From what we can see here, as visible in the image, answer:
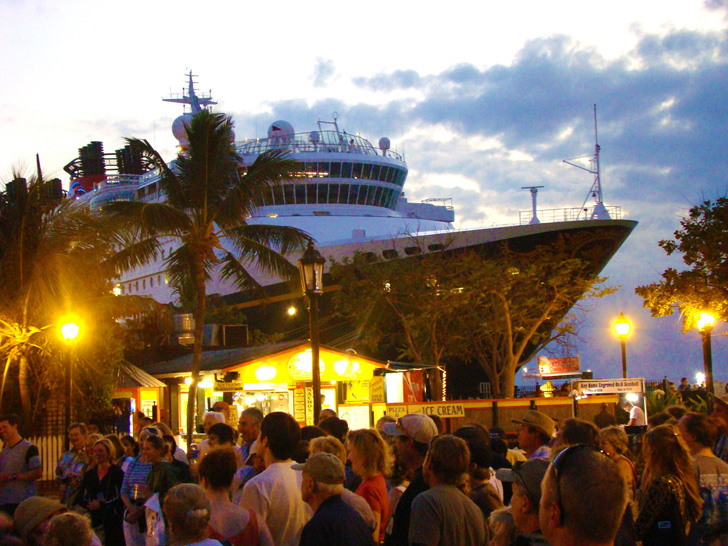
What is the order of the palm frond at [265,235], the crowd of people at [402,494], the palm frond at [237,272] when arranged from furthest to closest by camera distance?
the palm frond at [237,272] → the palm frond at [265,235] → the crowd of people at [402,494]

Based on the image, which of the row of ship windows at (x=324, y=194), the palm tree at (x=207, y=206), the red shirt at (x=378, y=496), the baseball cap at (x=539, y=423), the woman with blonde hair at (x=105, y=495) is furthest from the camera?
the row of ship windows at (x=324, y=194)

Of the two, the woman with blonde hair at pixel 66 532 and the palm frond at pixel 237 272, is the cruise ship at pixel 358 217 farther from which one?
the woman with blonde hair at pixel 66 532

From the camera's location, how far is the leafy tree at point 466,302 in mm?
29297

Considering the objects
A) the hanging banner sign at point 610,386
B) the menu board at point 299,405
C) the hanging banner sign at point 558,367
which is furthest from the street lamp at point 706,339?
the hanging banner sign at point 558,367

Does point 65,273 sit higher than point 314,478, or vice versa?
point 65,273

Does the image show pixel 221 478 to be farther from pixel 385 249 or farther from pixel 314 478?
pixel 385 249

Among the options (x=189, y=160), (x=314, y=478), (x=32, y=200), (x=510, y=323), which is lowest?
(x=314, y=478)

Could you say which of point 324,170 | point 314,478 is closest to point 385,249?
point 324,170

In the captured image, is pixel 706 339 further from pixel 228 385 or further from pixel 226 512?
pixel 226 512

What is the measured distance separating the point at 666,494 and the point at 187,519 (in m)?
2.72

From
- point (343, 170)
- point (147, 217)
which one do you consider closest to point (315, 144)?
point (343, 170)

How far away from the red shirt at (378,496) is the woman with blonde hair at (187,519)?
5.21ft

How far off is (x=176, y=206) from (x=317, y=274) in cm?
927

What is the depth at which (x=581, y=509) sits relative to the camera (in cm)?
229
